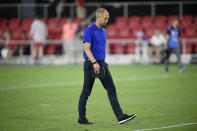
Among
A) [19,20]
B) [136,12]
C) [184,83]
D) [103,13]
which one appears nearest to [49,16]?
[19,20]

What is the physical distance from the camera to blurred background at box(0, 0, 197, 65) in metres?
27.6

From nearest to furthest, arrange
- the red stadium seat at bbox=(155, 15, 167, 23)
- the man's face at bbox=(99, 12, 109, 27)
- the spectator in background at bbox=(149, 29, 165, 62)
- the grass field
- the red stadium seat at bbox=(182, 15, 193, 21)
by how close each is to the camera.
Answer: the man's face at bbox=(99, 12, 109, 27) → the grass field → the spectator in background at bbox=(149, 29, 165, 62) → the red stadium seat at bbox=(182, 15, 193, 21) → the red stadium seat at bbox=(155, 15, 167, 23)

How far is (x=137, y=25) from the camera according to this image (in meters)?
29.8

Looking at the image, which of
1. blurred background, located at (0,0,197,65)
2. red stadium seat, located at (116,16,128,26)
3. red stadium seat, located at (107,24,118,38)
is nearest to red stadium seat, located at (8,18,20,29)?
blurred background, located at (0,0,197,65)

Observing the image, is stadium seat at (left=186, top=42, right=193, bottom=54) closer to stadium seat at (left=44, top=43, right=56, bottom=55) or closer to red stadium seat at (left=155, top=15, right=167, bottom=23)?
red stadium seat at (left=155, top=15, right=167, bottom=23)

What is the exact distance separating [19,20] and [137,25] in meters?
8.04

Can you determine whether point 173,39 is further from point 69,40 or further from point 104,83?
point 104,83

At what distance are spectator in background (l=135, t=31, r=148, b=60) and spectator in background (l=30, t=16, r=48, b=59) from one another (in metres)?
5.13

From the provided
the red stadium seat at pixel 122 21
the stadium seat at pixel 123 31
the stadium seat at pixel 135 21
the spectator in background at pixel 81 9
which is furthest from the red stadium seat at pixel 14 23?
the stadium seat at pixel 135 21

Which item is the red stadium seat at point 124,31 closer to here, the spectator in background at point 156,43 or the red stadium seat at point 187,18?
the spectator in background at point 156,43

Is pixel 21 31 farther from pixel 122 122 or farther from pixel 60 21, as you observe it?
pixel 122 122

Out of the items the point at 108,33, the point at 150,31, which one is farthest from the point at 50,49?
the point at 150,31

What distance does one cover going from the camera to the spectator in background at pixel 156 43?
1070 inches

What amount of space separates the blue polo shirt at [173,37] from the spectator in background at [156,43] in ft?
17.4
